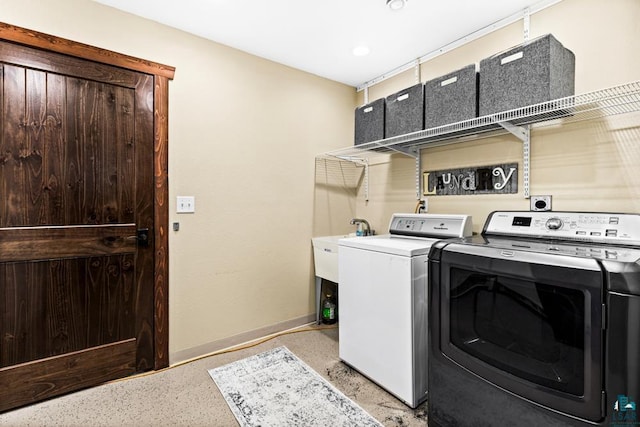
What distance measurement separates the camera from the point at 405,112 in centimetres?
220

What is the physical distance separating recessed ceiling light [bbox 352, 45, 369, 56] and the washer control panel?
1561mm

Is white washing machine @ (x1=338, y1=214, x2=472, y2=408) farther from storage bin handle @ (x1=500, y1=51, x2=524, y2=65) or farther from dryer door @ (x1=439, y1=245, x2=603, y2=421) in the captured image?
storage bin handle @ (x1=500, y1=51, x2=524, y2=65)

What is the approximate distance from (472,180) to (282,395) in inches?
74.9

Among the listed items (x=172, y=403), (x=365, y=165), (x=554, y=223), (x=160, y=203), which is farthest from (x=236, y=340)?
(x=554, y=223)

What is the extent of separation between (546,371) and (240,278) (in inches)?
78.8

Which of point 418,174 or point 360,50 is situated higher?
point 360,50

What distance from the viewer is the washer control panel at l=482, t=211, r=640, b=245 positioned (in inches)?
53.7

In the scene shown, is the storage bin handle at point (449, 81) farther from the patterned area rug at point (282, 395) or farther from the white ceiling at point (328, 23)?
the patterned area rug at point (282, 395)

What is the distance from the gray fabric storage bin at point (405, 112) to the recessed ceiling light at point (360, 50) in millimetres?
454

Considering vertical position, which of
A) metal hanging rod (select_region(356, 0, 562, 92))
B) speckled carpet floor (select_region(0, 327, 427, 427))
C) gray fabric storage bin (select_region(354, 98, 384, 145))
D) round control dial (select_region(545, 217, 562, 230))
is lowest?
speckled carpet floor (select_region(0, 327, 427, 427))

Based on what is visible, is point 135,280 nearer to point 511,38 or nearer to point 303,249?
point 303,249

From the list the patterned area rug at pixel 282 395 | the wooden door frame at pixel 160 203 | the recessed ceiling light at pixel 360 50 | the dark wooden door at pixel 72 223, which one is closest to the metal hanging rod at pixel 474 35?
the recessed ceiling light at pixel 360 50

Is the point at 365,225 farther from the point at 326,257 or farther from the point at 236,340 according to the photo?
the point at 236,340

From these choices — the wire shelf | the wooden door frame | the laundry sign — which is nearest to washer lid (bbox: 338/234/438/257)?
the laundry sign
